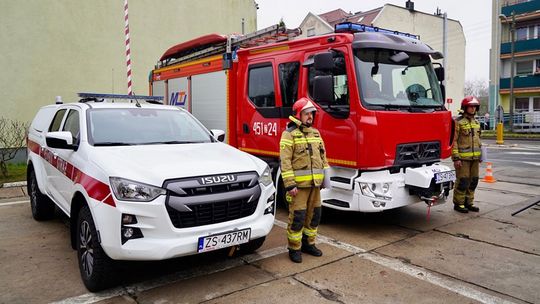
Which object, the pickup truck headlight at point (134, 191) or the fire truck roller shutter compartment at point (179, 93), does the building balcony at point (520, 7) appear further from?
the pickup truck headlight at point (134, 191)

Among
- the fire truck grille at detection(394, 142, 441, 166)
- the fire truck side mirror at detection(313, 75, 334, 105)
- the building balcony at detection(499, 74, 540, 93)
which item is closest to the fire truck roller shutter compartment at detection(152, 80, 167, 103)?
the fire truck side mirror at detection(313, 75, 334, 105)

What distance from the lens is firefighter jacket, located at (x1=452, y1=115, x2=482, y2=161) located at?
6.66m

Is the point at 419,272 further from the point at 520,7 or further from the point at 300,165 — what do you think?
the point at 520,7

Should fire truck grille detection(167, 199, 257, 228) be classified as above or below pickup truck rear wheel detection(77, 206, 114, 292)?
above

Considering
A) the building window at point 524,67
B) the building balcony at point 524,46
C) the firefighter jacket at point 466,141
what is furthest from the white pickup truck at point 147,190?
the building window at point 524,67

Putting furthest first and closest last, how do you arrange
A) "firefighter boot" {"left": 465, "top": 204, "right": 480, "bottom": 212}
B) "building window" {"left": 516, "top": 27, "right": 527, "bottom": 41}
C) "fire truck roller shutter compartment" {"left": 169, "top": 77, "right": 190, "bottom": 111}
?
"building window" {"left": 516, "top": 27, "right": 527, "bottom": 41}
"fire truck roller shutter compartment" {"left": 169, "top": 77, "right": 190, "bottom": 111}
"firefighter boot" {"left": 465, "top": 204, "right": 480, "bottom": 212}

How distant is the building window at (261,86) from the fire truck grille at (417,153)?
2.12 m

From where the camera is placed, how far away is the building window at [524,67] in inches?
1393

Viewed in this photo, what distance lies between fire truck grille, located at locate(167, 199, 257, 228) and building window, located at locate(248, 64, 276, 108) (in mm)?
2947

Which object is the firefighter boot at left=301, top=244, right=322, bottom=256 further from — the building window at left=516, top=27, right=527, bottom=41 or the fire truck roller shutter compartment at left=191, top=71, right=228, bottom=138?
the building window at left=516, top=27, right=527, bottom=41

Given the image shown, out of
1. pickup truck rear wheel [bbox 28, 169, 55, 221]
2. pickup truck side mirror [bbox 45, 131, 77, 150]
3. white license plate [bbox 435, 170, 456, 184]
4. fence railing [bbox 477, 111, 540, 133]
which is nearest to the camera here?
pickup truck side mirror [bbox 45, 131, 77, 150]

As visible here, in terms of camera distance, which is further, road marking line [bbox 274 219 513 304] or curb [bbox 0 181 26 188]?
curb [bbox 0 181 26 188]

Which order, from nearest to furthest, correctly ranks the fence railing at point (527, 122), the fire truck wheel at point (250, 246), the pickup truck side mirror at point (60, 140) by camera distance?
the pickup truck side mirror at point (60, 140), the fire truck wheel at point (250, 246), the fence railing at point (527, 122)

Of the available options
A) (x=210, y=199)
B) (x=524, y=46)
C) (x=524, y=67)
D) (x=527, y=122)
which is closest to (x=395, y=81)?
(x=210, y=199)
